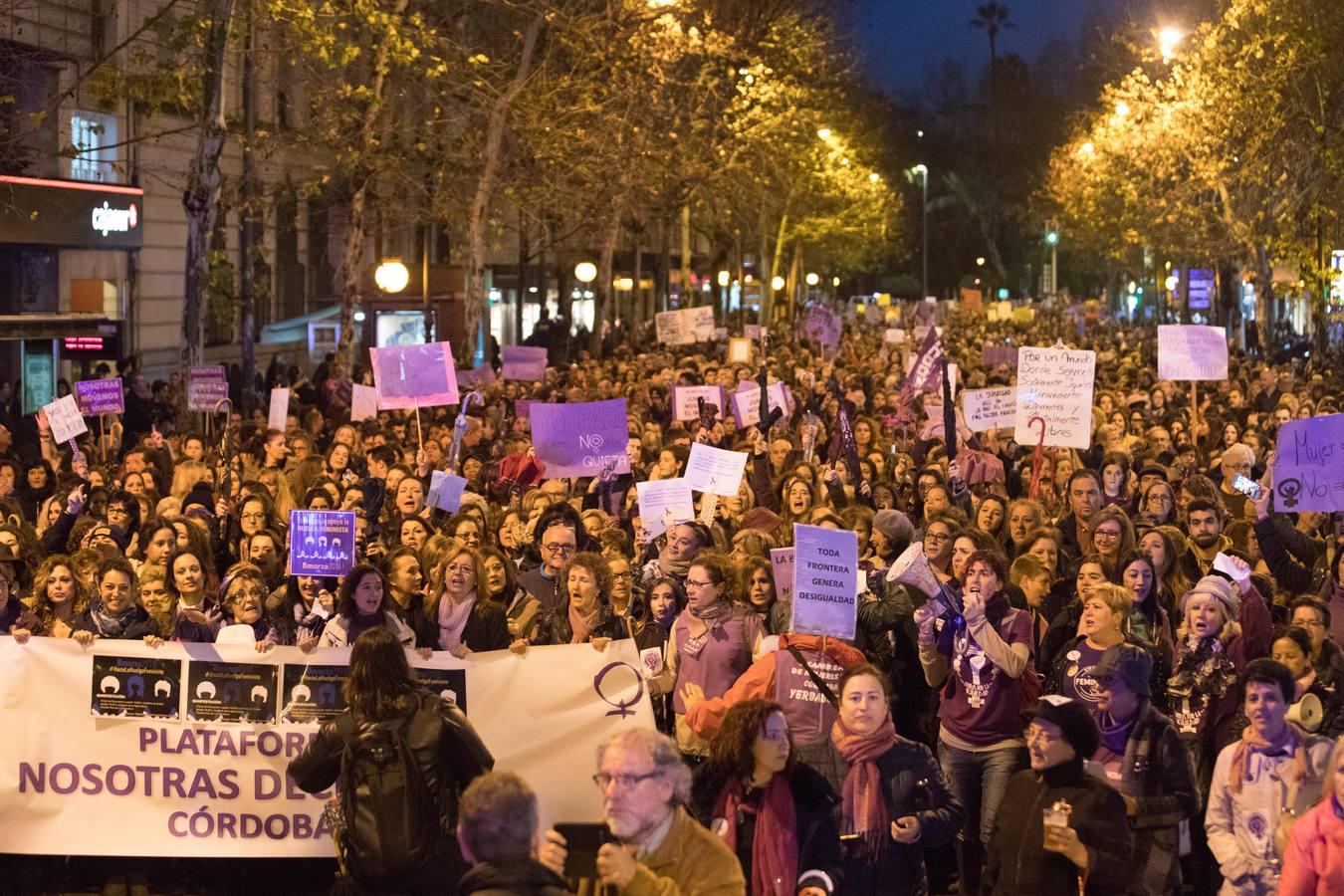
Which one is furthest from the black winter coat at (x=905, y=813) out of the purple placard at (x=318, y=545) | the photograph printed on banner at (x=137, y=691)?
the purple placard at (x=318, y=545)

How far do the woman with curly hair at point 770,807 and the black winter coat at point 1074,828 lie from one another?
550 mm

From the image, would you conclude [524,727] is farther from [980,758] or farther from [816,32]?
[816,32]

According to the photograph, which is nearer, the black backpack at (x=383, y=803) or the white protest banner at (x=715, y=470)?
the black backpack at (x=383, y=803)

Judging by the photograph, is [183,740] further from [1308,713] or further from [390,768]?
[1308,713]

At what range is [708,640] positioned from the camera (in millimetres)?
7996

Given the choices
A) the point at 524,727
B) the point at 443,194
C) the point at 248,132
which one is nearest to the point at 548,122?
the point at 443,194

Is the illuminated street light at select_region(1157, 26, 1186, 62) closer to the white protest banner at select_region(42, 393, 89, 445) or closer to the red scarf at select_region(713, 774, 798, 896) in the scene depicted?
the white protest banner at select_region(42, 393, 89, 445)

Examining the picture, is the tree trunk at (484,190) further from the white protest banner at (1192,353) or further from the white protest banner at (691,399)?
the white protest banner at (1192,353)

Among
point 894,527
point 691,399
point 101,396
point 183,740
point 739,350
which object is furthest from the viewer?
point 739,350

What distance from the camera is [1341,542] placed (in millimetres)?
9680

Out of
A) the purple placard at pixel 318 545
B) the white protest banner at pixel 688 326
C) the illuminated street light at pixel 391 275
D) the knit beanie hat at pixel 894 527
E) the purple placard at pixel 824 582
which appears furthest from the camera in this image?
the white protest banner at pixel 688 326

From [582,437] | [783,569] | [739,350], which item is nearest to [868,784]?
[783,569]

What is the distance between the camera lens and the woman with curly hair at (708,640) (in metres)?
7.94

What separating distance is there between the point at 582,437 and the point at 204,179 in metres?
8.48
